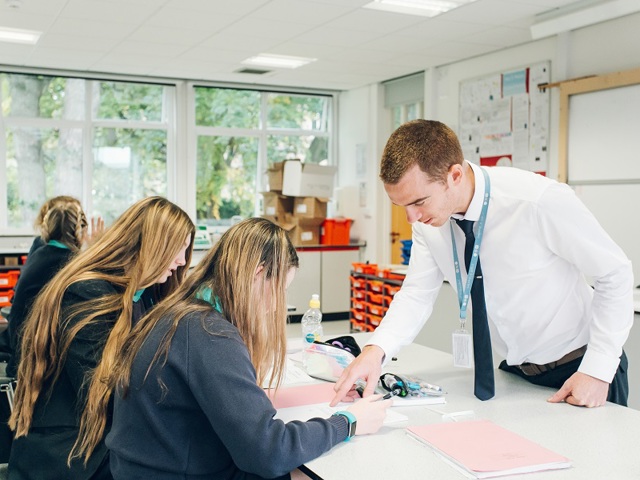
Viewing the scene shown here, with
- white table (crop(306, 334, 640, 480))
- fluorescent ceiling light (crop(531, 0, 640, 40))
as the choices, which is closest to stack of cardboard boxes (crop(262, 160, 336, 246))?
fluorescent ceiling light (crop(531, 0, 640, 40))

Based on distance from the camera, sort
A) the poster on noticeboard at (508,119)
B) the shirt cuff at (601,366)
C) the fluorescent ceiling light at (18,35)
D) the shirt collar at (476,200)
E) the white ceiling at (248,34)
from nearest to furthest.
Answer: the shirt cuff at (601,366) → the shirt collar at (476,200) → the white ceiling at (248,34) → the fluorescent ceiling light at (18,35) → the poster on noticeboard at (508,119)

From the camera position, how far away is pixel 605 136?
5086mm

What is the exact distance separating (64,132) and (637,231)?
564 centimetres

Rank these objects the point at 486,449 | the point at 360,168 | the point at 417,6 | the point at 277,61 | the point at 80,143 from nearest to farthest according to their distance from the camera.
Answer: the point at 486,449
the point at 417,6
the point at 277,61
the point at 80,143
the point at 360,168

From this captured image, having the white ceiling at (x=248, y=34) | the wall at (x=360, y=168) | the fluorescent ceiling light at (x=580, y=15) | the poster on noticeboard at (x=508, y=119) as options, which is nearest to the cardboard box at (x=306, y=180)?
the wall at (x=360, y=168)

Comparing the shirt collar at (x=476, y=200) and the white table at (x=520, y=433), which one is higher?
the shirt collar at (x=476, y=200)

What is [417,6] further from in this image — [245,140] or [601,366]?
[245,140]

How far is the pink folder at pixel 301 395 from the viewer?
1.80 meters

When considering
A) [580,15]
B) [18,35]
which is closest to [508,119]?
[580,15]

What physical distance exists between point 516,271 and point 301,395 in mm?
661

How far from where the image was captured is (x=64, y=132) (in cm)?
739

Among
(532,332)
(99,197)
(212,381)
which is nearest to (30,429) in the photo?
(212,381)

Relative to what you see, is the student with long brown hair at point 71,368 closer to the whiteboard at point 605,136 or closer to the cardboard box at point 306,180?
the whiteboard at point 605,136

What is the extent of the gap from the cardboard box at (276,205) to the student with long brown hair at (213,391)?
6.12m
